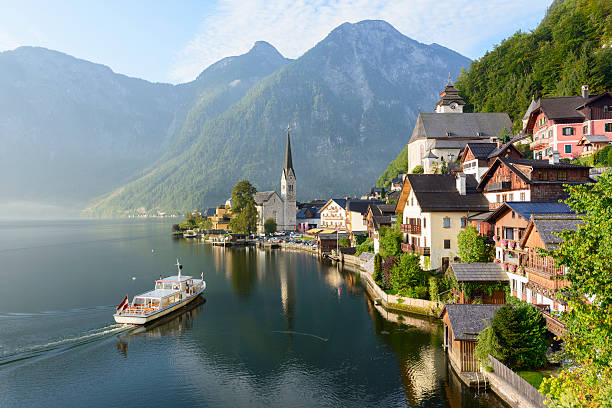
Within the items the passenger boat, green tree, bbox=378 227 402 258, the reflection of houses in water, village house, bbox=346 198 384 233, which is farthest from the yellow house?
village house, bbox=346 198 384 233

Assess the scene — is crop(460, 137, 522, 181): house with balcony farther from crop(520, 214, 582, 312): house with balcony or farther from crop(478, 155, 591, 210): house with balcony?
crop(520, 214, 582, 312): house with balcony

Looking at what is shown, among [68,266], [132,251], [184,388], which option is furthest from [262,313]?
[132,251]

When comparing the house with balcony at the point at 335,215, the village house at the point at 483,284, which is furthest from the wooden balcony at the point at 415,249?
the house with balcony at the point at 335,215

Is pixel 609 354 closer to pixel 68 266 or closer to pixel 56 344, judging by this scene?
pixel 56 344

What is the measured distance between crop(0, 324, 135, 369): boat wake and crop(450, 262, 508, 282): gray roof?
117 feet

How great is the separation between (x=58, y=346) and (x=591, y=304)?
42849mm

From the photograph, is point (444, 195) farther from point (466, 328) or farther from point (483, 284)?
point (466, 328)

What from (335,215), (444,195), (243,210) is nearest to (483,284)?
(444,195)

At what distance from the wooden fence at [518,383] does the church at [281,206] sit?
133520mm

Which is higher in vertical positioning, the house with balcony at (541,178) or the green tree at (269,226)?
the house with balcony at (541,178)

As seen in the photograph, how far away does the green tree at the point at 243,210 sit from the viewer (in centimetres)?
14400

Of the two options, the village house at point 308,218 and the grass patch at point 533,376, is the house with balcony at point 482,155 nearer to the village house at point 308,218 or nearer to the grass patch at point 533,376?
the grass patch at point 533,376

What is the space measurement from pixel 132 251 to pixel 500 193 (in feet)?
341

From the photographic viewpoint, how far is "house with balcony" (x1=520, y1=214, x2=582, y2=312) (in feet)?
98.3
